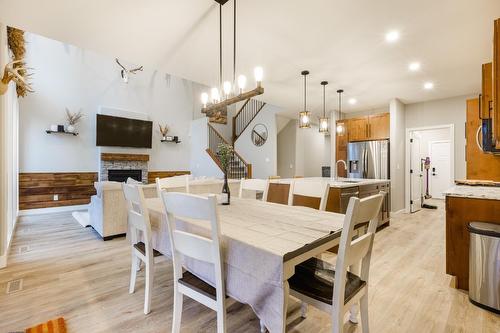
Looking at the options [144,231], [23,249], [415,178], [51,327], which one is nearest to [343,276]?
[144,231]

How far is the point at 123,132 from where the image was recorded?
22.3 ft

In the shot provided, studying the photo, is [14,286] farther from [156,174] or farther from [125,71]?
[125,71]

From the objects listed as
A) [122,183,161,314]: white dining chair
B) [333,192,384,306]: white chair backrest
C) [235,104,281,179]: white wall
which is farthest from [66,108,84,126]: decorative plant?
[333,192,384,306]: white chair backrest

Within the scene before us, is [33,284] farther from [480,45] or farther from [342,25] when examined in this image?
[480,45]

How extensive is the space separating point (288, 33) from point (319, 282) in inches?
102

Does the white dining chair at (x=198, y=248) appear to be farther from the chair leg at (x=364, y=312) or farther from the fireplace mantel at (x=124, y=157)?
the fireplace mantel at (x=124, y=157)

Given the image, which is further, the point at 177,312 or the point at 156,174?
the point at 156,174

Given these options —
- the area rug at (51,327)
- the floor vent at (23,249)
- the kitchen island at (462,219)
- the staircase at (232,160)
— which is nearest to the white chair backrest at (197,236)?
the area rug at (51,327)

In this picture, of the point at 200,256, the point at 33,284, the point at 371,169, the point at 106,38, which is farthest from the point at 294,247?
the point at 371,169

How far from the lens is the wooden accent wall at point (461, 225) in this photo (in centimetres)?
215

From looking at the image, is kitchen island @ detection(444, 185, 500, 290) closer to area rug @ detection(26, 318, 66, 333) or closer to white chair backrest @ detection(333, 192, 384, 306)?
white chair backrest @ detection(333, 192, 384, 306)

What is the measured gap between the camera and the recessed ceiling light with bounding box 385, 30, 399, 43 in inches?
108

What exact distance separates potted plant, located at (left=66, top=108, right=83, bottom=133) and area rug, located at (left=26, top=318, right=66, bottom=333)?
18.4 ft

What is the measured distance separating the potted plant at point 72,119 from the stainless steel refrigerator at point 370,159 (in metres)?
6.95
